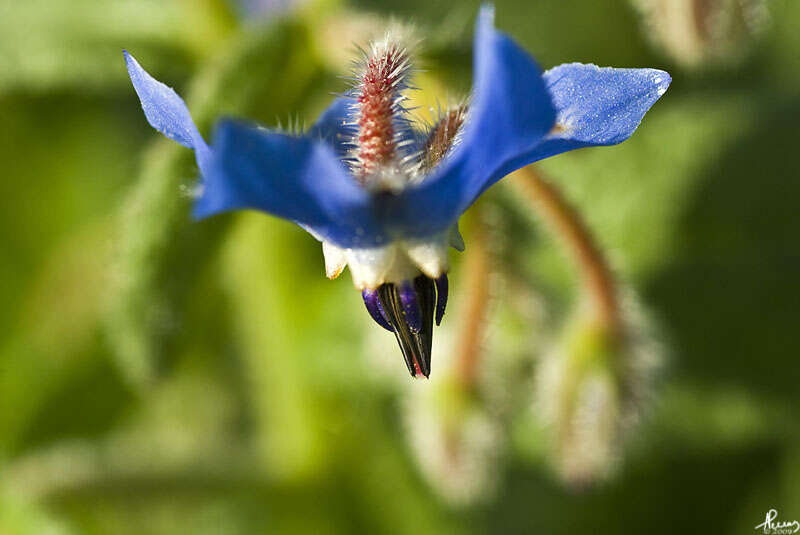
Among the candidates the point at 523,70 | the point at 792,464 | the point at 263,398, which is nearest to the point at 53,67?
the point at 263,398

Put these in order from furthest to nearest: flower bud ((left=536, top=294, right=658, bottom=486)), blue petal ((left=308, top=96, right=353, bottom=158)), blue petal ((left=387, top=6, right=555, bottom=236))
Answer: flower bud ((left=536, top=294, right=658, bottom=486))
blue petal ((left=308, top=96, right=353, bottom=158))
blue petal ((left=387, top=6, right=555, bottom=236))

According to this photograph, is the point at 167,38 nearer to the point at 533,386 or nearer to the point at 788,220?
the point at 533,386

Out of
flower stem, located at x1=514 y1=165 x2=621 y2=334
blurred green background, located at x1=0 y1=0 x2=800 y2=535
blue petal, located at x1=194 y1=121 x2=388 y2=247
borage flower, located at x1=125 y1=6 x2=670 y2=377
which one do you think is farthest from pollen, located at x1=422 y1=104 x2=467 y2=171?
blurred green background, located at x1=0 y1=0 x2=800 y2=535

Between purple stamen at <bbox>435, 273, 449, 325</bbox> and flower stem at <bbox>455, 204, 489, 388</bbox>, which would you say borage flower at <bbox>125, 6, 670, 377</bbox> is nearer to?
purple stamen at <bbox>435, 273, 449, 325</bbox>

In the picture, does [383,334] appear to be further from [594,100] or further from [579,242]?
[594,100]

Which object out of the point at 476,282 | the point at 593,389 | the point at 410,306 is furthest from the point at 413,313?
the point at 593,389

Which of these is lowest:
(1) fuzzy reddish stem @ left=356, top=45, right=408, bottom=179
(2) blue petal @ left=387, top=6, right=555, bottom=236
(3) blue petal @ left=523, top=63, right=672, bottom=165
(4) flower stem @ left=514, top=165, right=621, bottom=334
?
(2) blue petal @ left=387, top=6, right=555, bottom=236
